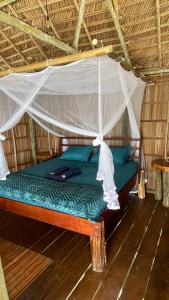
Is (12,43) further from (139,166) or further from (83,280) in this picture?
(83,280)

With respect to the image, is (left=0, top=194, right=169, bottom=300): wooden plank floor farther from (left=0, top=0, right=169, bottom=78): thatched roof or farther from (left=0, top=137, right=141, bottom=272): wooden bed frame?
(left=0, top=0, right=169, bottom=78): thatched roof

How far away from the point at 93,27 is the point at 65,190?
2.31 metres

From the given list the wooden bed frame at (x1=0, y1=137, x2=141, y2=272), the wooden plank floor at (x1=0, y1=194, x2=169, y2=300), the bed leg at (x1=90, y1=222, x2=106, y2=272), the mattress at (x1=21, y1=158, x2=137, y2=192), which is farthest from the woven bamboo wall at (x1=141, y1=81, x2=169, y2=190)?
the bed leg at (x1=90, y1=222, x2=106, y2=272)

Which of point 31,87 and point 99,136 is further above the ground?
point 31,87

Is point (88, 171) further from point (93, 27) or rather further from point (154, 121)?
point (93, 27)

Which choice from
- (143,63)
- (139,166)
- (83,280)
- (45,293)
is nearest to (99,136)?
(83,280)

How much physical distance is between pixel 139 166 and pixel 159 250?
1735 mm

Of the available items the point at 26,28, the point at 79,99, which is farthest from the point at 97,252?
the point at 26,28

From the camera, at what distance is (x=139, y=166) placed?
3910mm

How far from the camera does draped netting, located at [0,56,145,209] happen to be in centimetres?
236

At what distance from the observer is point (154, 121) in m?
4.03

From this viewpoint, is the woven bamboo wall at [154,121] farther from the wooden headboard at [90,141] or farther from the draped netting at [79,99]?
the draped netting at [79,99]

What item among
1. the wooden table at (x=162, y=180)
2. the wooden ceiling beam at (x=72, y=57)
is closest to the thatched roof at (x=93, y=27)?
the wooden ceiling beam at (x=72, y=57)

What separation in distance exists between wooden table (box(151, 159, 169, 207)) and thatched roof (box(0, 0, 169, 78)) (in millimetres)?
1611
